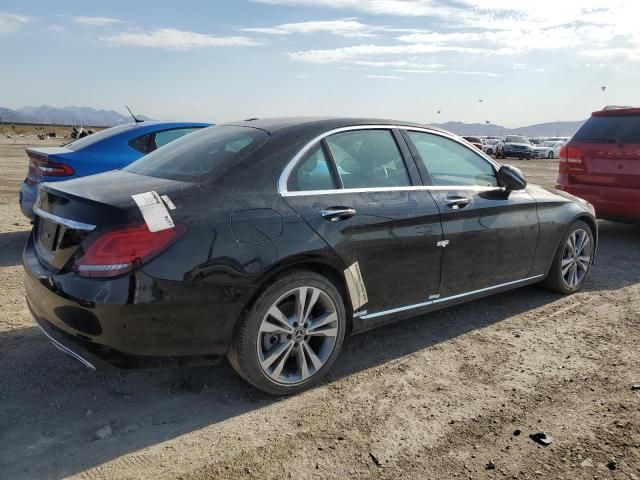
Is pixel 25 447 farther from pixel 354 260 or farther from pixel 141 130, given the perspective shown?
pixel 141 130

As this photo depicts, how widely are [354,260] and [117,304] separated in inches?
55.8

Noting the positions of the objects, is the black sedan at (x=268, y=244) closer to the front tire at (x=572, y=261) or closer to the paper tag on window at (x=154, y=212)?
the paper tag on window at (x=154, y=212)

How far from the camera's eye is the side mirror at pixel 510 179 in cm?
432

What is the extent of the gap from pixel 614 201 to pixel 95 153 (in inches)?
250

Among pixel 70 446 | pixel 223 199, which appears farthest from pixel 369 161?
pixel 70 446

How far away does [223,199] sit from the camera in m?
2.94

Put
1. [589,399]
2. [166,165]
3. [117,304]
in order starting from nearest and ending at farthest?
[117,304], [589,399], [166,165]

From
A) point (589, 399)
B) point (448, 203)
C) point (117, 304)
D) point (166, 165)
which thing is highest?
point (166, 165)

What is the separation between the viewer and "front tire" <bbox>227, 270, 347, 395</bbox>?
2994 millimetres

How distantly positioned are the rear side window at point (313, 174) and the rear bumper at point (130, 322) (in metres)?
0.88

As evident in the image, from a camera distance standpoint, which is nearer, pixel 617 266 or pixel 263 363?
pixel 263 363

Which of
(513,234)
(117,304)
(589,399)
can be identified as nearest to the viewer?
(117,304)

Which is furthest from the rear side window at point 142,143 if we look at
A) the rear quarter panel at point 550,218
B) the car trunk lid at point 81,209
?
the rear quarter panel at point 550,218

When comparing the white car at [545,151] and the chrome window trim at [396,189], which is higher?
the white car at [545,151]
